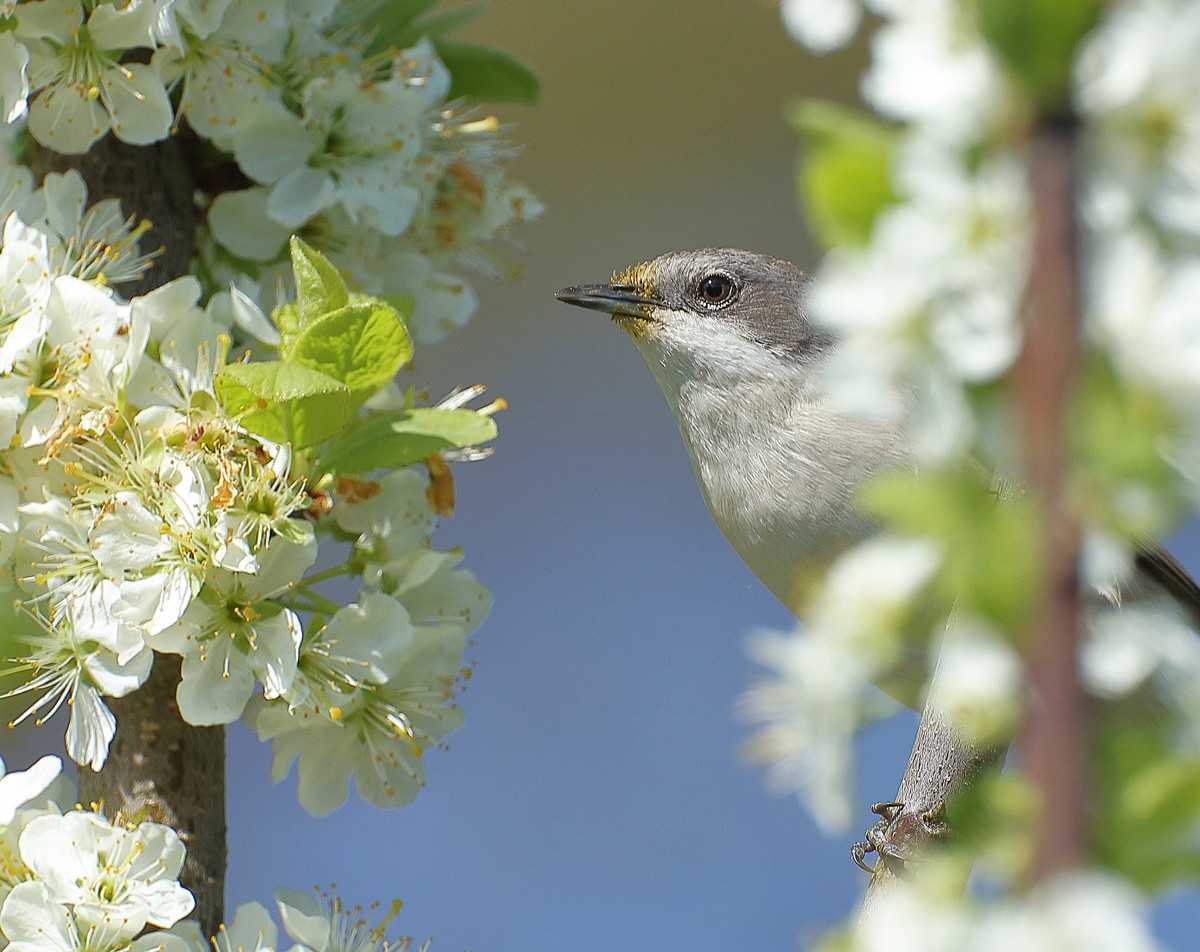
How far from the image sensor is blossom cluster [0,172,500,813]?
727 millimetres

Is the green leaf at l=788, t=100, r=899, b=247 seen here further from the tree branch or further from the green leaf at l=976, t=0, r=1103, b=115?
the tree branch

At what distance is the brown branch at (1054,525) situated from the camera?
24 centimetres

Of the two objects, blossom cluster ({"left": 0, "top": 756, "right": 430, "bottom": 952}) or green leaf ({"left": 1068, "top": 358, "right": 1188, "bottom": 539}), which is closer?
green leaf ({"left": 1068, "top": 358, "right": 1188, "bottom": 539})

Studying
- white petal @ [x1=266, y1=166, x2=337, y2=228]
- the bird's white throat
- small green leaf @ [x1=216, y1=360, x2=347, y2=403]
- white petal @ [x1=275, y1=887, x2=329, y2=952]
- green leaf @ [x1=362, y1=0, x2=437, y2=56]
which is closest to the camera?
small green leaf @ [x1=216, y1=360, x2=347, y2=403]

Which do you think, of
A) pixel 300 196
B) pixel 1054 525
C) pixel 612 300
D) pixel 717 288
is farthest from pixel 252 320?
pixel 717 288

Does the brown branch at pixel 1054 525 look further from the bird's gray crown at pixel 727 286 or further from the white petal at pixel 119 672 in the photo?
the bird's gray crown at pixel 727 286

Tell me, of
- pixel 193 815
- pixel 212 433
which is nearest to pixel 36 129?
pixel 212 433

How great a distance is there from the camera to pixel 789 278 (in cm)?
178

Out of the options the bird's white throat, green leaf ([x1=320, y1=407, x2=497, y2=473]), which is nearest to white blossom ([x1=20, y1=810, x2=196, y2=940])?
green leaf ([x1=320, y1=407, x2=497, y2=473])

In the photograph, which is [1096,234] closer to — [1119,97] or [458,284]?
[1119,97]

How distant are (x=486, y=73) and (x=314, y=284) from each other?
47 centimetres

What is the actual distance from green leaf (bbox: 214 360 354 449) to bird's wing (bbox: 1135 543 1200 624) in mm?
991

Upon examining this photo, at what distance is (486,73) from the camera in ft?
3.74

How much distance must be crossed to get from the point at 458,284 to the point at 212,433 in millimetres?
345
